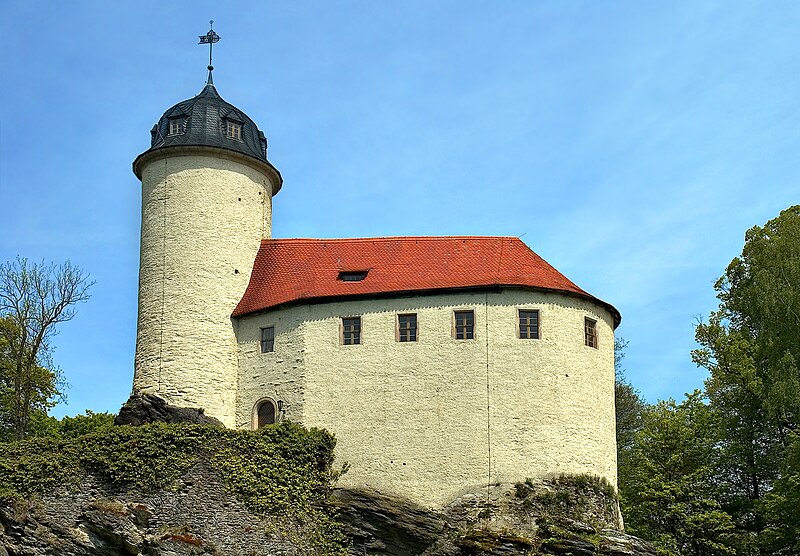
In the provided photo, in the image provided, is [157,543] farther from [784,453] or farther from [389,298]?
[784,453]

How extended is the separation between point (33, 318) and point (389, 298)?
1353cm

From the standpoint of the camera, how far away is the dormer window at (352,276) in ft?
119

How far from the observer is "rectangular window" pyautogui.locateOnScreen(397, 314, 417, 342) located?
3428 cm

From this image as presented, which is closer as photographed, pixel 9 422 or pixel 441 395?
pixel 441 395

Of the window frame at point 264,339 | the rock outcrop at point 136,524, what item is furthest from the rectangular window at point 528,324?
the rock outcrop at point 136,524

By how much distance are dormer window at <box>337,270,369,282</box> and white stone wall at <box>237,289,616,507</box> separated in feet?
4.97

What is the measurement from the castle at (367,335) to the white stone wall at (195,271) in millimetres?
45

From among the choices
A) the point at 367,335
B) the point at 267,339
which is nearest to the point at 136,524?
the point at 267,339

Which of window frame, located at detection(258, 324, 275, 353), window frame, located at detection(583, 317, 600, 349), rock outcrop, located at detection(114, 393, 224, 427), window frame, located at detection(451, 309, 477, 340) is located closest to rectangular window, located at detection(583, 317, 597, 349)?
window frame, located at detection(583, 317, 600, 349)

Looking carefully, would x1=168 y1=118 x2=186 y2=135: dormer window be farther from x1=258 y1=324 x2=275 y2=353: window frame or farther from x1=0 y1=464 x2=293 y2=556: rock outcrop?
x1=0 y1=464 x2=293 y2=556: rock outcrop

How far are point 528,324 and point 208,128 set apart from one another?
12.7 m

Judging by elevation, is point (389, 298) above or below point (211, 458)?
above

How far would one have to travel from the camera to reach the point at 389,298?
3472 cm

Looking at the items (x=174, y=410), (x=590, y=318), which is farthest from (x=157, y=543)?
(x=590, y=318)
